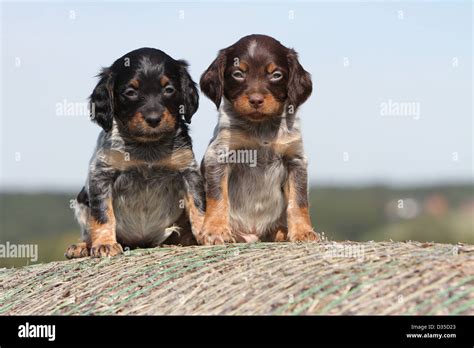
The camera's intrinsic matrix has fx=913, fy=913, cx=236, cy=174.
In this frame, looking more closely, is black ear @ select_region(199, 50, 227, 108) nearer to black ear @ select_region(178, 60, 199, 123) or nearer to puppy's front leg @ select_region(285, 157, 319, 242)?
black ear @ select_region(178, 60, 199, 123)

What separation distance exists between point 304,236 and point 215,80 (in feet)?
6.32

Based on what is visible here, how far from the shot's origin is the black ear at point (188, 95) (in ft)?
32.1

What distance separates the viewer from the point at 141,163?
9.84 metres

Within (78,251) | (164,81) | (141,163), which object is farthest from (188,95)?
(78,251)

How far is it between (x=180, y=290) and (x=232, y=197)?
2465mm

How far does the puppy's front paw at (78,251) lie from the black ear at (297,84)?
277 centimetres

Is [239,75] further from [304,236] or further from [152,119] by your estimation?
[304,236]

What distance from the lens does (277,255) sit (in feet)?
27.3

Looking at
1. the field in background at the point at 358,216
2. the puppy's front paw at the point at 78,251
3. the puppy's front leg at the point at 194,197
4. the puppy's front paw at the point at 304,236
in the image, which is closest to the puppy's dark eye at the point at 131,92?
the puppy's front leg at the point at 194,197

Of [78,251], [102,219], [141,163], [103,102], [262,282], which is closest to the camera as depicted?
[262,282]

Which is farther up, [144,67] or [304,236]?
[144,67]

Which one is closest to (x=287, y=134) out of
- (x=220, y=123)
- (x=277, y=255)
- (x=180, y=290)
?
(x=220, y=123)

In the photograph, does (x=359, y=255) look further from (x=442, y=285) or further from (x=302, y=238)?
(x=302, y=238)

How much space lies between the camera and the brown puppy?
952 centimetres
